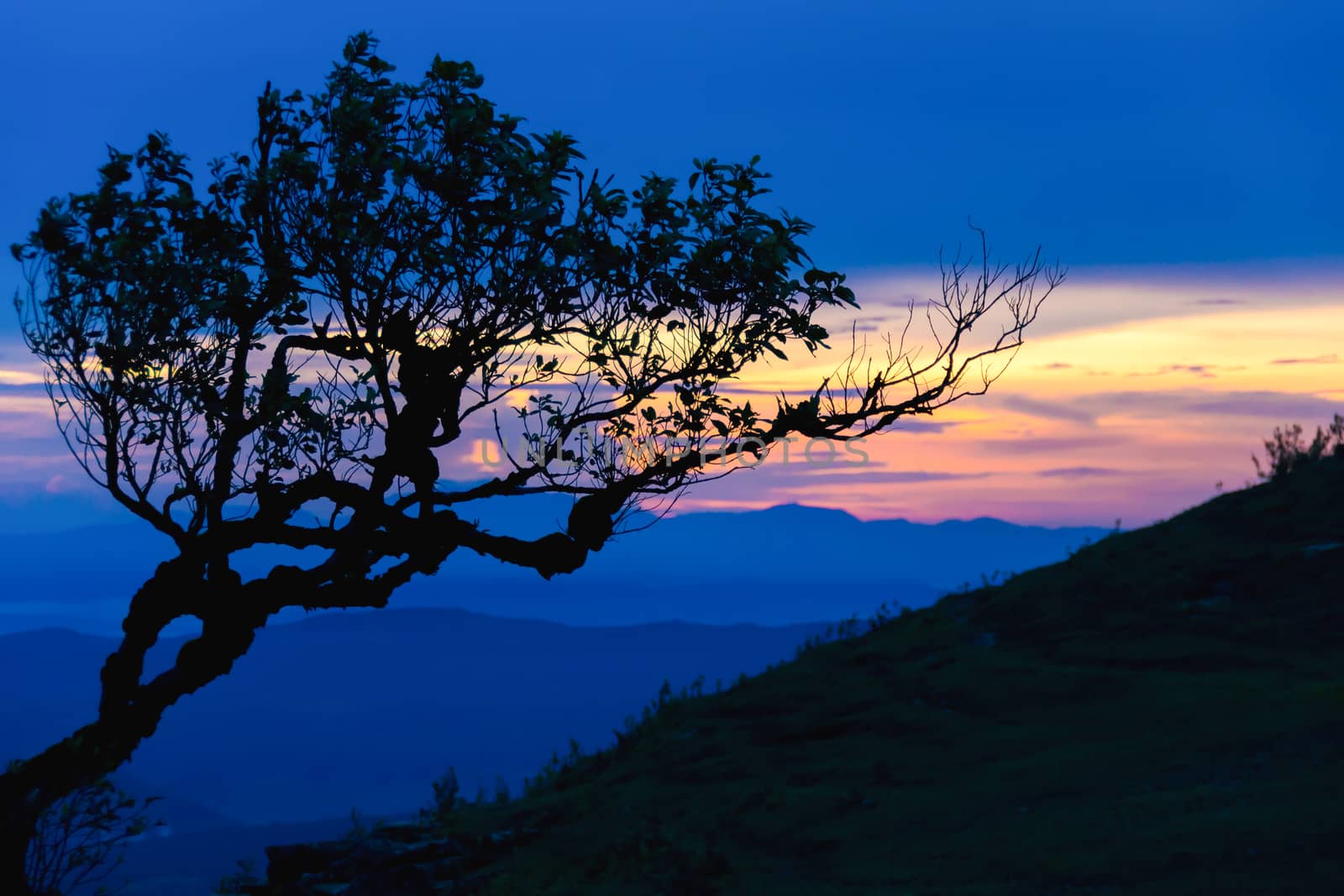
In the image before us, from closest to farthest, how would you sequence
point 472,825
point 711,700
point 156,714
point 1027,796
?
point 1027,796
point 156,714
point 472,825
point 711,700

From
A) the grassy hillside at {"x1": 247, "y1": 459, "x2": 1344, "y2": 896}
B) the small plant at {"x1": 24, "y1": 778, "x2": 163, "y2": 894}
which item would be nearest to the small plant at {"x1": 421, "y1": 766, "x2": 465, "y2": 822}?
the grassy hillside at {"x1": 247, "y1": 459, "x2": 1344, "y2": 896}

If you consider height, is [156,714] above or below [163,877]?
above

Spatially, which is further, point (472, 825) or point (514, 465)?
point (472, 825)

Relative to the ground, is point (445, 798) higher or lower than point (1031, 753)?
lower

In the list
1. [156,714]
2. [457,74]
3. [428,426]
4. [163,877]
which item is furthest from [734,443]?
[163,877]

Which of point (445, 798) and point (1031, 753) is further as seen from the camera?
point (445, 798)

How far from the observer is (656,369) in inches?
669

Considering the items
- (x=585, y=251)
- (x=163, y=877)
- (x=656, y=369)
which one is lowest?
(x=163, y=877)

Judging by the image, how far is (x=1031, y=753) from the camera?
18.4 meters

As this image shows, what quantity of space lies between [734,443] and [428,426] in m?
4.41

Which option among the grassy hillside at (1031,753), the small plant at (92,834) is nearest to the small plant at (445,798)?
the grassy hillside at (1031,753)

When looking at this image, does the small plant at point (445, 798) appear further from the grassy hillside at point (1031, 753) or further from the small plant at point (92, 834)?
the small plant at point (92, 834)

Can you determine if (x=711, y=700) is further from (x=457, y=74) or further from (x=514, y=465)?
(x=457, y=74)

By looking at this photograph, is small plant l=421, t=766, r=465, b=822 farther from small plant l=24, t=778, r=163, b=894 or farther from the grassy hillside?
small plant l=24, t=778, r=163, b=894
